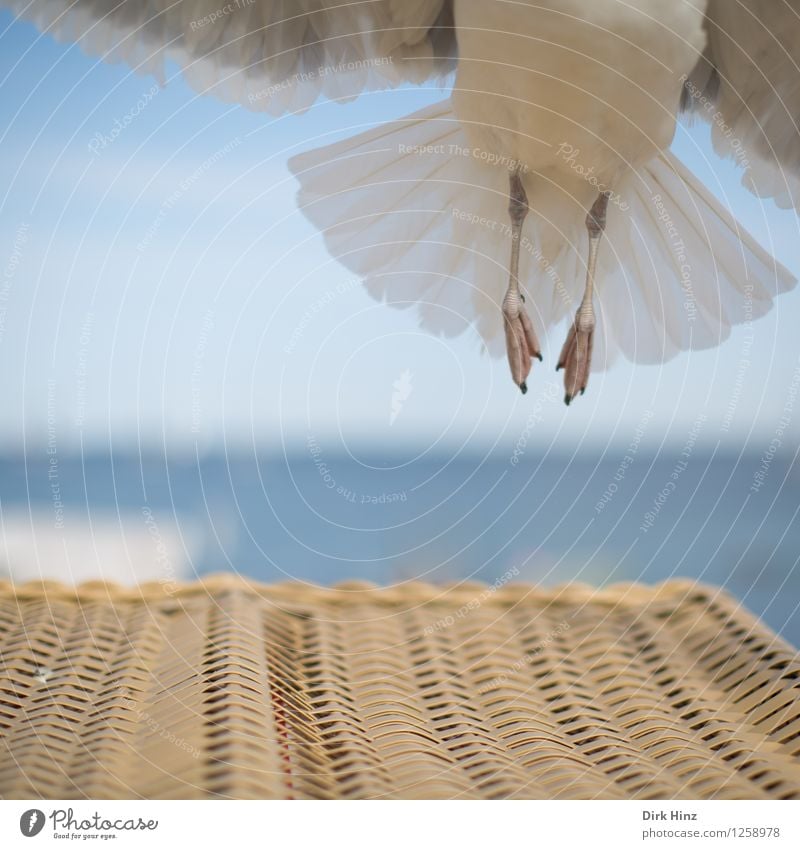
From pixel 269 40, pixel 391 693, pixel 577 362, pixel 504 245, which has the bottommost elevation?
pixel 391 693

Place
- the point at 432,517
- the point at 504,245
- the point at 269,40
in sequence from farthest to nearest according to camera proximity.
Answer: the point at 432,517, the point at 504,245, the point at 269,40

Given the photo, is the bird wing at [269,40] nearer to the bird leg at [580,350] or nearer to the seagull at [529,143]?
the seagull at [529,143]

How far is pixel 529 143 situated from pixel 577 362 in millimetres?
232

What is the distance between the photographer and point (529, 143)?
0.97 meters

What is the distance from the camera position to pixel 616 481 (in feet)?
5.86

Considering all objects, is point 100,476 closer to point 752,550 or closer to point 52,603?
point 52,603

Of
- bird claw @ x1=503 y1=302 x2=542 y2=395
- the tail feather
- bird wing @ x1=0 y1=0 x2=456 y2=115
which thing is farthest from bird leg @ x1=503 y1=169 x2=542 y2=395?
bird wing @ x1=0 y1=0 x2=456 y2=115

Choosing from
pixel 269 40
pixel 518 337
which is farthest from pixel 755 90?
pixel 269 40

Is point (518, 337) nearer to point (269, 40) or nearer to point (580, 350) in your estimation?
point (580, 350)

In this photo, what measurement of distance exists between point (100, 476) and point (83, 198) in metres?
1.12

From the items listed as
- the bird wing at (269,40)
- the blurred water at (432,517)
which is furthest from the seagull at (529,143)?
the blurred water at (432,517)

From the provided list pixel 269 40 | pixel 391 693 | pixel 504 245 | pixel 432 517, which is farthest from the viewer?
pixel 432 517

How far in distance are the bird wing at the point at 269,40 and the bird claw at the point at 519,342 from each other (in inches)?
10.8
